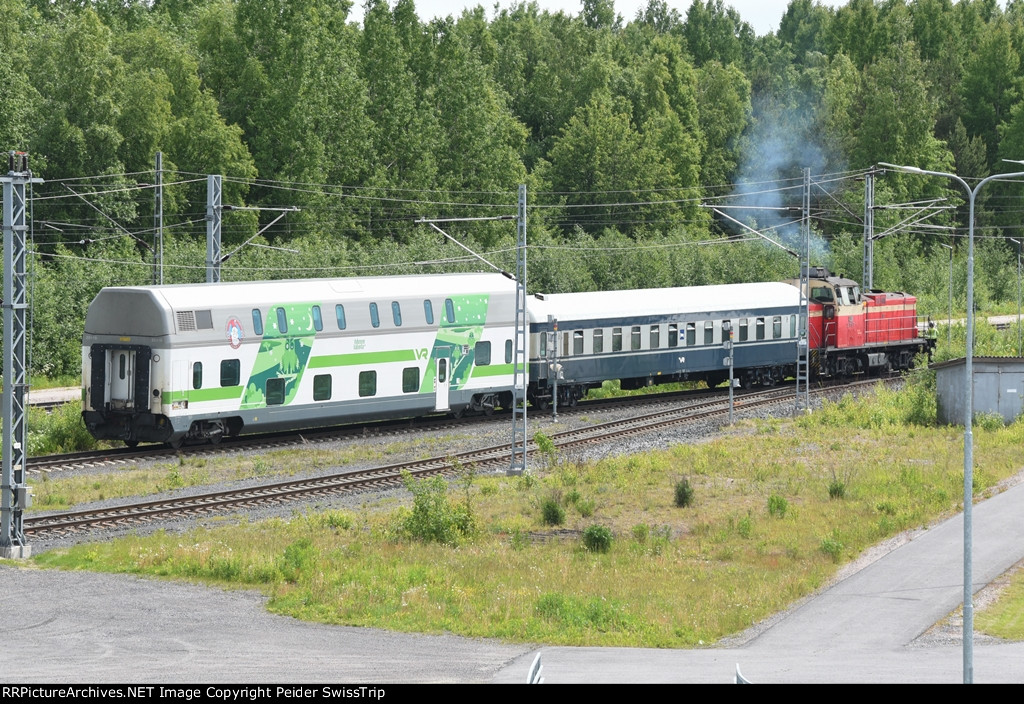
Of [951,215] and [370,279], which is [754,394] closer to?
[370,279]

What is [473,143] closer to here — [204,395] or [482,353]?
[482,353]

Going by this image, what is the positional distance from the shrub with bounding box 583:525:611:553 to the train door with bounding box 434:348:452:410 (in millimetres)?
16299

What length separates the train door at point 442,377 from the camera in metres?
43.2

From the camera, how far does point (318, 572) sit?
2438 centimetres

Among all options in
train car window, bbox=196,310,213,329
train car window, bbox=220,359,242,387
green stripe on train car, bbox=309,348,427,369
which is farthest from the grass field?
train car window, bbox=196,310,213,329

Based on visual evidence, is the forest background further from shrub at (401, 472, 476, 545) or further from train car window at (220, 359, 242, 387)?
shrub at (401, 472, 476, 545)

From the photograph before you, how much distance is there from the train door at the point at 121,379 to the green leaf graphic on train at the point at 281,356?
310cm

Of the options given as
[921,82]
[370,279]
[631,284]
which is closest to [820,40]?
[921,82]

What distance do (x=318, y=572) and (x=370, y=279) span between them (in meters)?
18.5

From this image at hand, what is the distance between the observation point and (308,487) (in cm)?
3328

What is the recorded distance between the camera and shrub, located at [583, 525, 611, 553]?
2759 centimetres

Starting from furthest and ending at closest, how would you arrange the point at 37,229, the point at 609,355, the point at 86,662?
the point at 37,229, the point at 609,355, the point at 86,662

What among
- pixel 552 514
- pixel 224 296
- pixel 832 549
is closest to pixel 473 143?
pixel 224 296

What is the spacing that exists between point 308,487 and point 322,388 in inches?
288
